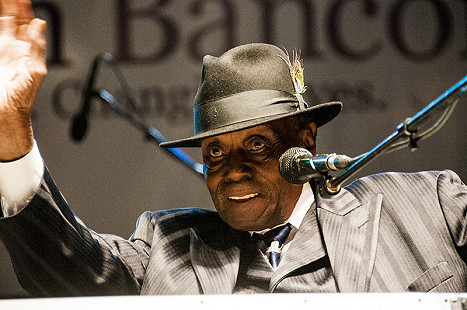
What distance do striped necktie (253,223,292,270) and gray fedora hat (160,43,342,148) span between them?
15.6 inches

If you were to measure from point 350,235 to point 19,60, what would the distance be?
1.19 meters

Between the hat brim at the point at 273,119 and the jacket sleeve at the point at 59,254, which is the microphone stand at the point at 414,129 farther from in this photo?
the jacket sleeve at the point at 59,254

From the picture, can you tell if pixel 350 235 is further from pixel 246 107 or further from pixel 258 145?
pixel 246 107

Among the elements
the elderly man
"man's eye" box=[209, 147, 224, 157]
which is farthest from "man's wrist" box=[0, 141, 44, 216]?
"man's eye" box=[209, 147, 224, 157]

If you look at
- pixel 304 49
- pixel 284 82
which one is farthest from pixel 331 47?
pixel 284 82

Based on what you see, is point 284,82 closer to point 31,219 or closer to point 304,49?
point 31,219

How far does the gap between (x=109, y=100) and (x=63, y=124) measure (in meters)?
0.56

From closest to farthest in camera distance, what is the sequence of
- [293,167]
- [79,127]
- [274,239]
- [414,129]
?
1. [414,129]
2. [293,167]
3. [274,239]
4. [79,127]

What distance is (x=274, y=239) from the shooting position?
96.9 inches

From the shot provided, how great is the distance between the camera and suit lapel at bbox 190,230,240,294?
2377 mm

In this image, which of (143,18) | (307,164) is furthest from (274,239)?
(143,18)

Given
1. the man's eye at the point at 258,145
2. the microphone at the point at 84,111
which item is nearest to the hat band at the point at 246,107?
the man's eye at the point at 258,145

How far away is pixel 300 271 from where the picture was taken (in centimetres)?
233

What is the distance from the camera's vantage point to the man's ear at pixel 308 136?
254 cm
